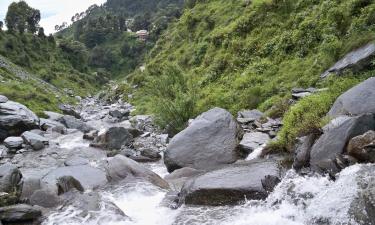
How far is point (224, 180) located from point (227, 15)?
108 ft

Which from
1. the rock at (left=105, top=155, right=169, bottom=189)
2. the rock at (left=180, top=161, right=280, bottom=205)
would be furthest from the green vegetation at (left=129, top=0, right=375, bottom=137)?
the rock at (left=105, top=155, right=169, bottom=189)

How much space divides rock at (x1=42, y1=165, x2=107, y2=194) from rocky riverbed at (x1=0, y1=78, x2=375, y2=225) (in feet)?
0.12

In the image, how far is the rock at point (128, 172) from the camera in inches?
628

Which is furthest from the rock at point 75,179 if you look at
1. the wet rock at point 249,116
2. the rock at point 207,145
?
the wet rock at point 249,116

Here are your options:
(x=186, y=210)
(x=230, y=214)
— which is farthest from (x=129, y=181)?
(x=230, y=214)

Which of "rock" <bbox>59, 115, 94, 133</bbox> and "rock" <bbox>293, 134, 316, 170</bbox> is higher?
"rock" <bbox>59, 115, 94, 133</bbox>

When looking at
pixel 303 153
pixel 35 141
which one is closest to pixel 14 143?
pixel 35 141

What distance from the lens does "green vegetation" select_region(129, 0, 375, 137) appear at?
17.9 m

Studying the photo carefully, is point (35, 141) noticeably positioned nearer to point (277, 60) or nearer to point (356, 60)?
point (277, 60)

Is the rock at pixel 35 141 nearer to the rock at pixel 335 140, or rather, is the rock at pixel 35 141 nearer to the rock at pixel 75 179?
the rock at pixel 75 179

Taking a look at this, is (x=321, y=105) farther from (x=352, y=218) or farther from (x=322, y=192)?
(x=352, y=218)

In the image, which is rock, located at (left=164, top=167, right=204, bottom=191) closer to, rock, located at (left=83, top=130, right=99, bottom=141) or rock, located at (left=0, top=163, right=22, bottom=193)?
rock, located at (left=0, top=163, right=22, bottom=193)

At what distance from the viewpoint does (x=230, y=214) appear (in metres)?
11.9

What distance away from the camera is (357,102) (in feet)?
43.4
